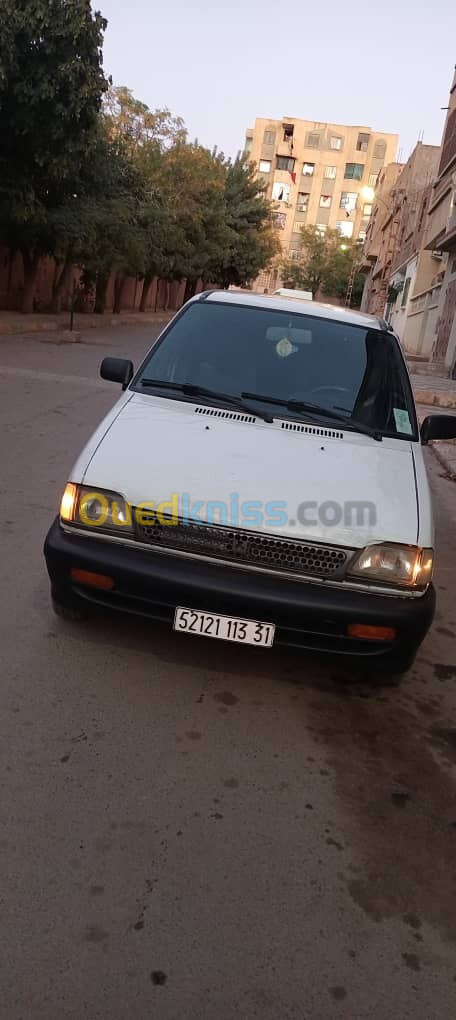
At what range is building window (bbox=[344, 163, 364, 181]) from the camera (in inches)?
3524

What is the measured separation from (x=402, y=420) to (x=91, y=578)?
1894mm

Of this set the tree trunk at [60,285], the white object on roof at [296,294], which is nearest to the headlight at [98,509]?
the white object on roof at [296,294]

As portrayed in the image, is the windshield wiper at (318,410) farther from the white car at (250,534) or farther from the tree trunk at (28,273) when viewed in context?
the tree trunk at (28,273)

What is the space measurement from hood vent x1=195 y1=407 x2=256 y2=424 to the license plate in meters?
1.07

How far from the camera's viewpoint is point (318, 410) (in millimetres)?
4090

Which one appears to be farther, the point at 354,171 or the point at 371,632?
the point at 354,171

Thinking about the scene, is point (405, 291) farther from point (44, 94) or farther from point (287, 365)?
point (287, 365)

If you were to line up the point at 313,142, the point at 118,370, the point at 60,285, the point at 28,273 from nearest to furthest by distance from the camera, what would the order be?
the point at 118,370 < the point at 28,273 < the point at 60,285 < the point at 313,142

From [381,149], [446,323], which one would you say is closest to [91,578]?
[446,323]

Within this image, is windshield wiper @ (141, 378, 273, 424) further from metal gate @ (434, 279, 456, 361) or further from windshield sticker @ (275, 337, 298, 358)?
metal gate @ (434, 279, 456, 361)

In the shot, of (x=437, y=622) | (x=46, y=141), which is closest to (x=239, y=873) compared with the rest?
(x=437, y=622)

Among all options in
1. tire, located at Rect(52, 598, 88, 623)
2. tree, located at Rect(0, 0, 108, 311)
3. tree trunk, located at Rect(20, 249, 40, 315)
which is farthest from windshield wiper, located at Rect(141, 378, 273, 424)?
tree trunk, located at Rect(20, 249, 40, 315)

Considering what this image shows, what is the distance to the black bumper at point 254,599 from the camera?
10.5ft

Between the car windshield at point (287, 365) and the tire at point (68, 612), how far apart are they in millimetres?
1171
